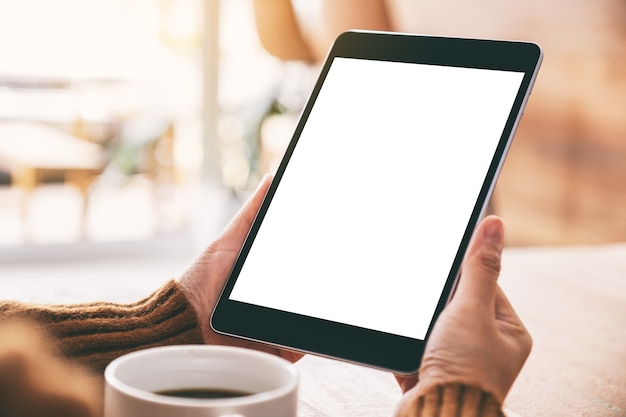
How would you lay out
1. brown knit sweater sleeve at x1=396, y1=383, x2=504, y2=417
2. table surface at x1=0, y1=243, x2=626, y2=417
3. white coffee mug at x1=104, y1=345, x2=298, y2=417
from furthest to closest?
table surface at x1=0, y1=243, x2=626, y2=417, brown knit sweater sleeve at x1=396, y1=383, x2=504, y2=417, white coffee mug at x1=104, y1=345, x2=298, y2=417

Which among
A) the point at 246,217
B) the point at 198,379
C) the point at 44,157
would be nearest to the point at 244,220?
the point at 246,217

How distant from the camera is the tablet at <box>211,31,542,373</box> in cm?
56

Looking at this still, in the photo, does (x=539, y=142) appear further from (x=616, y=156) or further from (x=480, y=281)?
(x=480, y=281)

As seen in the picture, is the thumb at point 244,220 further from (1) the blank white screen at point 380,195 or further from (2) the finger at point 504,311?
(2) the finger at point 504,311

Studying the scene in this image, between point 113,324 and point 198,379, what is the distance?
6.5 inches

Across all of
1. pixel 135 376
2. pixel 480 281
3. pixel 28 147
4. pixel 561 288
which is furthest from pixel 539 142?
pixel 28 147

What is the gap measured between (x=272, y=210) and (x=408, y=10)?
1.45 meters

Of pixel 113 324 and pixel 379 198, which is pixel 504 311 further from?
pixel 113 324

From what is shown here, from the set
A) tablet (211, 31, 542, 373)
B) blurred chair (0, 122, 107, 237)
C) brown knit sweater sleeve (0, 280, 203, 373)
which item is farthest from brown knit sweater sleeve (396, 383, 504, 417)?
blurred chair (0, 122, 107, 237)

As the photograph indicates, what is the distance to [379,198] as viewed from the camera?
1.99ft

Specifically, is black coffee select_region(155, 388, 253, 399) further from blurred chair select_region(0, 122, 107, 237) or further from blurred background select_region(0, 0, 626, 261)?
blurred chair select_region(0, 122, 107, 237)

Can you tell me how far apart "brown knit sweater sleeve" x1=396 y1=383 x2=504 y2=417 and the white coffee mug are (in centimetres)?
11

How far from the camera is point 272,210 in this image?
0.65 m

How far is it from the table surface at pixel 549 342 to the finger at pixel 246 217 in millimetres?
131
